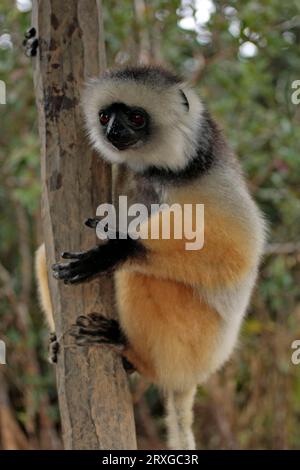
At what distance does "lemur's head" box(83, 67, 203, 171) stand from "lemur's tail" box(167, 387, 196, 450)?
1243mm

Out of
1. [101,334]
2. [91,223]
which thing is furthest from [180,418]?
[91,223]

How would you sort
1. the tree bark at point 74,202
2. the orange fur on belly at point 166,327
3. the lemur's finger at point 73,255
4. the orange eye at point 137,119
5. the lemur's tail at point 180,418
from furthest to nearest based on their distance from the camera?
the lemur's tail at point 180,418 → the orange eye at point 137,119 → the orange fur on belly at point 166,327 → the tree bark at point 74,202 → the lemur's finger at point 73,255

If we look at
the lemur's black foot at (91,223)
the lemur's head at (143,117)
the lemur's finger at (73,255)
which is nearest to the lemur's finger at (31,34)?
the lemur's head at (143,117)

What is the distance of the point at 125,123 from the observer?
316 centimetres

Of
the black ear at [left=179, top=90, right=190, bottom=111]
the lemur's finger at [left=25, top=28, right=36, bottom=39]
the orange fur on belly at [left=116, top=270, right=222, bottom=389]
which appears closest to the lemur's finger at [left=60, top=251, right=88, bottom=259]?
the orange fur on belly at [left=116, top=270, right=222, bottom=389]

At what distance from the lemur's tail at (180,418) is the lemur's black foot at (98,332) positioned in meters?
0.59

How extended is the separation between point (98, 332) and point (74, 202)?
596 millimetres

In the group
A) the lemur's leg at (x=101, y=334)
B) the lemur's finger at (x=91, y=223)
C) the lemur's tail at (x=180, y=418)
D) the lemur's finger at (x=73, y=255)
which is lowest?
the lemur's tail at (x=180, y=418)

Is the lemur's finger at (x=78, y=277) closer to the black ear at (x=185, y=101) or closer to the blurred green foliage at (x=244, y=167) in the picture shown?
Answer: the black ear at (x=185, y=101)

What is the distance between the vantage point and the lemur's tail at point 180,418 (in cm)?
345

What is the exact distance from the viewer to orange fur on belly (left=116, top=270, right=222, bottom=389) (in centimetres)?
295

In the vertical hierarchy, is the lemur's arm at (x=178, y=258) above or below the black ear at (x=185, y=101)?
below

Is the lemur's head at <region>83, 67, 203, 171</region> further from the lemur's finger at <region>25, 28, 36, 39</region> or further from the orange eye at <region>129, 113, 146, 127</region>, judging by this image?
the lemur's finger at <region>25, 28, 36, 39</region>
